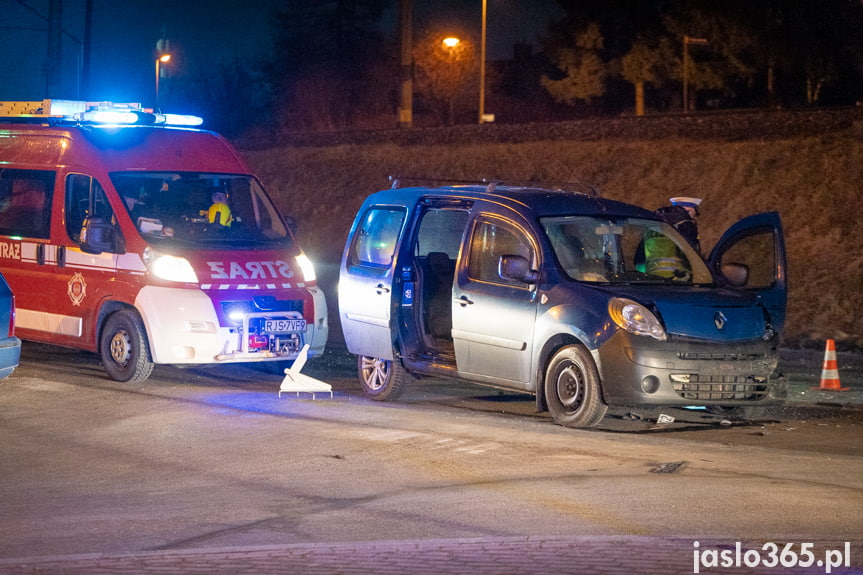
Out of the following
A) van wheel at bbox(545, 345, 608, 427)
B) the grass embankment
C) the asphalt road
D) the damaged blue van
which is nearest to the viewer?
the asphalt road

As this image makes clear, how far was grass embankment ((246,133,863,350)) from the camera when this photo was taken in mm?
20766

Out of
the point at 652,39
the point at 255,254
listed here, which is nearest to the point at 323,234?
the point at 652,39

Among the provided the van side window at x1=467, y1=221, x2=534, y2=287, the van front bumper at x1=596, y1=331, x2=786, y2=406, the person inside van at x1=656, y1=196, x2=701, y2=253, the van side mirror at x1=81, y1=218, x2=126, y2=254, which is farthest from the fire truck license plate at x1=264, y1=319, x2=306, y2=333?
the person inside van at x1=656, y1=196, x2=701, y2=253

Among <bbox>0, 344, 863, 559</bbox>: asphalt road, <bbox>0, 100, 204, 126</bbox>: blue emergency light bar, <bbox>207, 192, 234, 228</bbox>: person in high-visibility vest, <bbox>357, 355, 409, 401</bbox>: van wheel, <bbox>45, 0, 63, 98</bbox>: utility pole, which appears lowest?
<bbox>0, 344, 863, 559</bbox>: asphalt road

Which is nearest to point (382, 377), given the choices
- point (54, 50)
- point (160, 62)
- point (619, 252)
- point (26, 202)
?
point (619, 252)

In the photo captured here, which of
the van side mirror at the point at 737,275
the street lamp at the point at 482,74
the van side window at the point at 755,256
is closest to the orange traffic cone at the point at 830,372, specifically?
the van side mirror at the point at 737,275

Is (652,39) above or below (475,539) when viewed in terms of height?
above

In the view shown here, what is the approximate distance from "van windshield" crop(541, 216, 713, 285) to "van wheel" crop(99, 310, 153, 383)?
4.38m

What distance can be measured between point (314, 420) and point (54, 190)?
4629 millimetres

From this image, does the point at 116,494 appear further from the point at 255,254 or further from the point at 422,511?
the point at 255,254

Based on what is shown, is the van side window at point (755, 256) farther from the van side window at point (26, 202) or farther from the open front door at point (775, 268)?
the van side window at point (26, 202)

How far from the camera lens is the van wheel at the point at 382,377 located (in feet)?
39.4

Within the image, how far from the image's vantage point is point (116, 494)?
25.9ft

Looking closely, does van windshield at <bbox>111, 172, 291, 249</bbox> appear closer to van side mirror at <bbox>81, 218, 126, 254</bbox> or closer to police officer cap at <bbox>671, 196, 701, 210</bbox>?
van side mirror at <bbox>81, 218, 126, 254</bbox>
